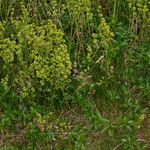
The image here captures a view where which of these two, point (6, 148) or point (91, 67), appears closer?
point (6, 148)

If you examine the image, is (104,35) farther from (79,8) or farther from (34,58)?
(34,58)

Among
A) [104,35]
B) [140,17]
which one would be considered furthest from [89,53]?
[140,17]

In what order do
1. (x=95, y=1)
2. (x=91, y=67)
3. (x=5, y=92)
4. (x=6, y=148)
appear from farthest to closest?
(x=95, y=1), (x=91, y=67), (x=5, y=92), (x=6, y=148)

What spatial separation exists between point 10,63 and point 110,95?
2.55ft

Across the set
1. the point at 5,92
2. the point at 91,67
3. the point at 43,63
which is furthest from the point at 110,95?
the point at 5,92

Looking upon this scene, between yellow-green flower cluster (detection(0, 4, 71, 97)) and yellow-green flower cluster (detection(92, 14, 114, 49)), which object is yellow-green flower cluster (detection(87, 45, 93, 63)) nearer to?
yellow-green flower cluster (detection(92, 14, 114, 49))

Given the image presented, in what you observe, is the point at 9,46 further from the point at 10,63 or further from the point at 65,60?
the point at 65,60

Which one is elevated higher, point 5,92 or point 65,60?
point 65,60

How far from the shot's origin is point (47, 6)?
3768 mm

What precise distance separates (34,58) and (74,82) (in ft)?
1.32

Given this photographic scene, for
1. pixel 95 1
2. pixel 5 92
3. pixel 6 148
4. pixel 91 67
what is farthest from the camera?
pixel 95 1

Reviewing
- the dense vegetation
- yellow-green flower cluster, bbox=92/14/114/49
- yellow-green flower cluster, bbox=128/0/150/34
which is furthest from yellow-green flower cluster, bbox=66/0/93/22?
yellow-green flower cluster, bbox=128/0/150/34

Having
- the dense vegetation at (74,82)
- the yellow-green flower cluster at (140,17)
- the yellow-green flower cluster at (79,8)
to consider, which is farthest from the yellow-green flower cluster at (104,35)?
the yellow-green flower cluster at (140,17)

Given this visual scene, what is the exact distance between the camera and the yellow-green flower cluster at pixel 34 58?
10.6ft
